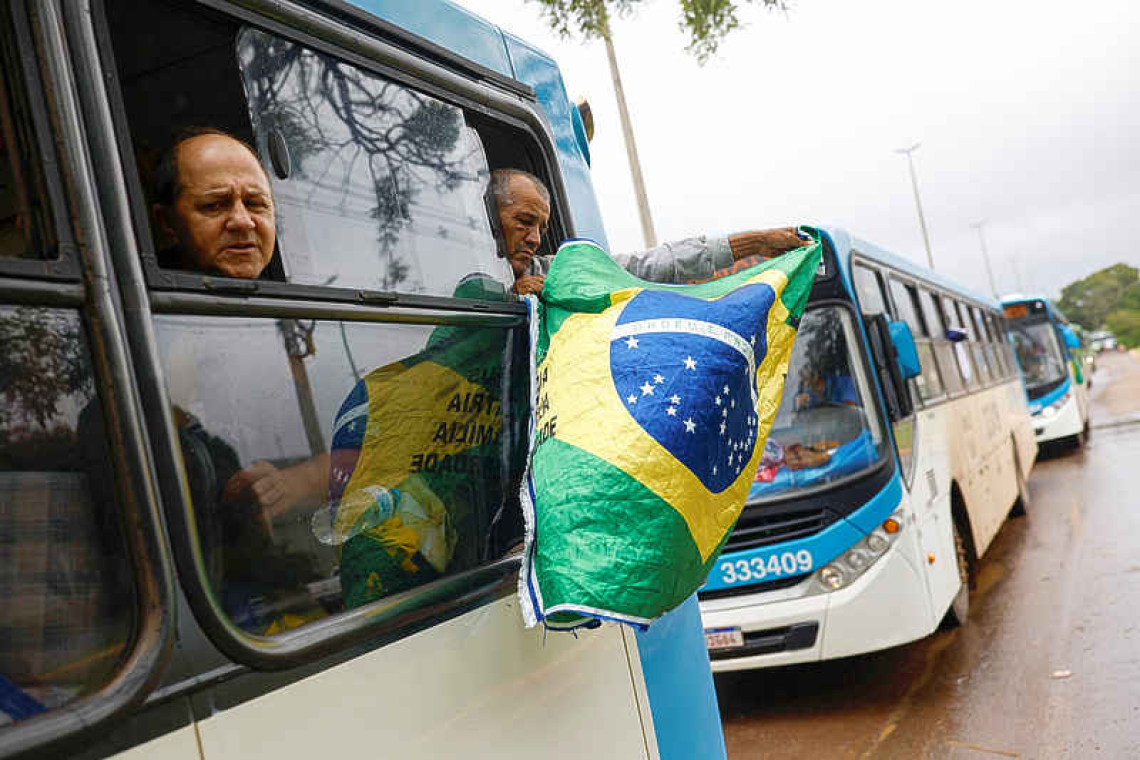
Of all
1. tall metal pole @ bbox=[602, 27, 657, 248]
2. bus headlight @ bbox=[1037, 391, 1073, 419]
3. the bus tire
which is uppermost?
tall metal pole @ bbox=[602, 27, 657, 248]

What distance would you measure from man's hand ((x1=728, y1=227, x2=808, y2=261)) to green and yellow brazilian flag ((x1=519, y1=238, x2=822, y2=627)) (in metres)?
0.54

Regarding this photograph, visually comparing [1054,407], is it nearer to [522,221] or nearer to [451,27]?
Answer: [522,221]

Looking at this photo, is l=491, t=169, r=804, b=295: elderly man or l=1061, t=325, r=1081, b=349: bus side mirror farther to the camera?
l=1061, t=325, r=1081, b=349: bus side mirror

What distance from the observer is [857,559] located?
5.46 m

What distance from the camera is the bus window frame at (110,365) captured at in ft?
4.21

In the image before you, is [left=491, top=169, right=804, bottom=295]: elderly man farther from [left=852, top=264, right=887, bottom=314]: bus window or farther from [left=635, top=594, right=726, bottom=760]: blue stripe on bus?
[left=852, top=264, right=887, bottom=314]: bus window

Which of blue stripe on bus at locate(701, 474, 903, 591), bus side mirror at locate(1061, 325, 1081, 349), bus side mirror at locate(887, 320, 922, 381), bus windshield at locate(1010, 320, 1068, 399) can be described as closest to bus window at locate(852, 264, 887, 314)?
bus side mirror at locate(887, 320, 922, 381)

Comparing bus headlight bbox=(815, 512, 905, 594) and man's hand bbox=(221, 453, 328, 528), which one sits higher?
man's hand bbox=(221, 453, 328, 528)

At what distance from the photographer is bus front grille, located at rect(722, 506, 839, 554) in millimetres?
5535

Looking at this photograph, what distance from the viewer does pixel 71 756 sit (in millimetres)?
1152

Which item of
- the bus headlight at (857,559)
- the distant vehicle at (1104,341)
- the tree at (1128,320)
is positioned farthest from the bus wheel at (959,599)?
the distant vehicle at (1104,341)

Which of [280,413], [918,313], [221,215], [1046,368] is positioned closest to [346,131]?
[221,215]

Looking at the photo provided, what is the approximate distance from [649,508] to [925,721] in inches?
167

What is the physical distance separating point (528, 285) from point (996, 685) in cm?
461
